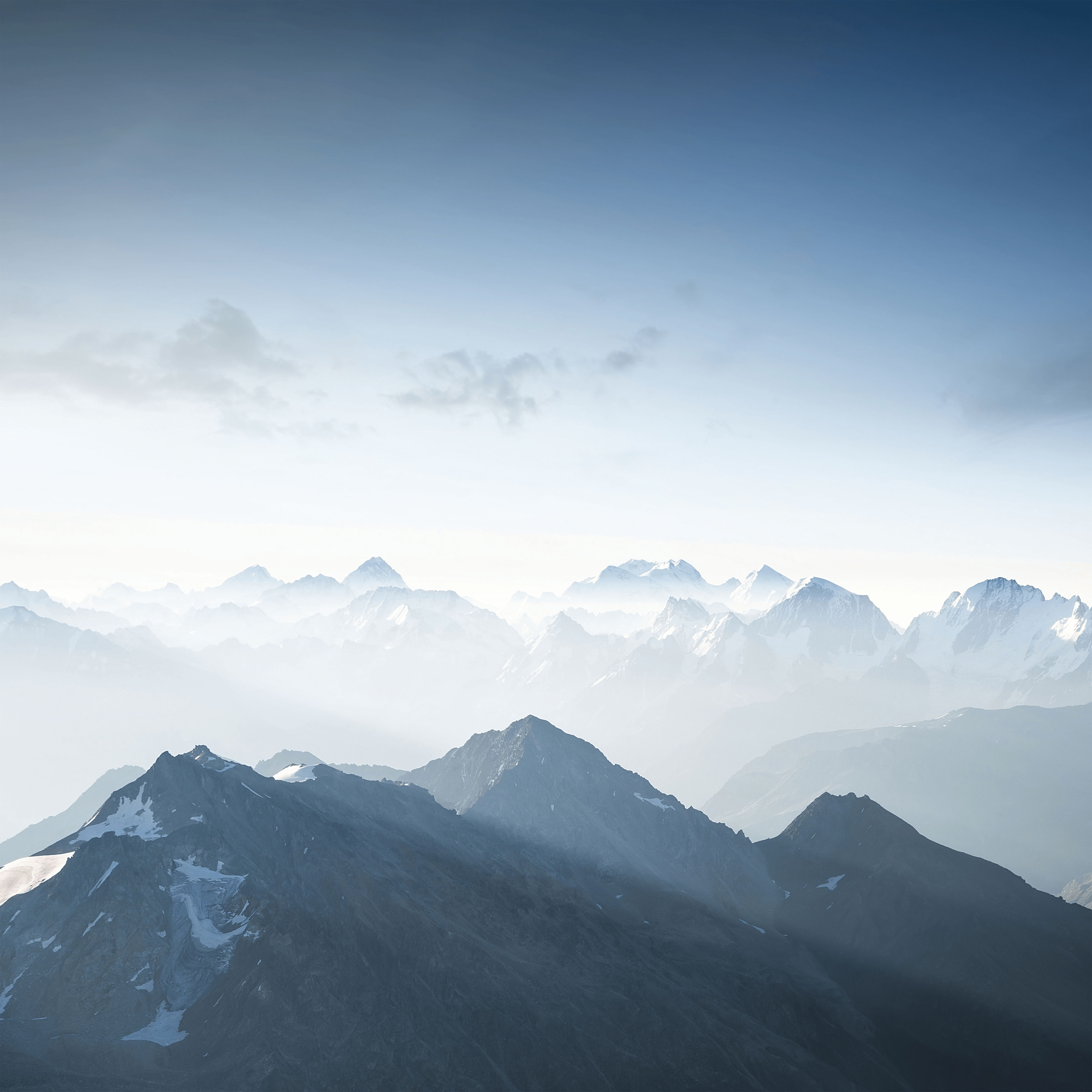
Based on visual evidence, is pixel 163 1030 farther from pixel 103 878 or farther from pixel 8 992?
pixel 103 878

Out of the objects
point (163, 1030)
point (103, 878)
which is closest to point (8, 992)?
point (103, 878)

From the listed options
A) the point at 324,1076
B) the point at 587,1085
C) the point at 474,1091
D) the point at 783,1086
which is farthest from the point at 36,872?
the point at 783,1086

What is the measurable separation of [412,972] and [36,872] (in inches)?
4010

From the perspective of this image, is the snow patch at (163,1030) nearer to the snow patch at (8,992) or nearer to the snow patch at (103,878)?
the snow patch at (8,992)

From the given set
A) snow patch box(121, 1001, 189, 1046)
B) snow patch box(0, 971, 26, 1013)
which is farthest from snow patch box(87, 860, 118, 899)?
snow patch box(121, 1001, 189, 1046)

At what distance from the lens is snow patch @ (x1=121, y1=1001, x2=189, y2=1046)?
173 metres

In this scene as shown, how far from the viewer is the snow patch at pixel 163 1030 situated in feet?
567

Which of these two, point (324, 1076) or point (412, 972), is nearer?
point (324, 1076)

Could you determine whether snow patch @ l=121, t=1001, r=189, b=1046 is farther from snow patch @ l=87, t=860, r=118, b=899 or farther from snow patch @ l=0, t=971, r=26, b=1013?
snow patch @ l=87, t=860, r=118, b=899

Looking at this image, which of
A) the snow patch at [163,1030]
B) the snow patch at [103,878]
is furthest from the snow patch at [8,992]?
the snow patch at [163,1030]

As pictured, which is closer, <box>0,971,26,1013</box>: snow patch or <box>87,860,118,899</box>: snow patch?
<box>0,971,26,1013</box>: snow patch

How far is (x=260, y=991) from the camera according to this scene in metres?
183

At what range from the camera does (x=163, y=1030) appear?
17625cm

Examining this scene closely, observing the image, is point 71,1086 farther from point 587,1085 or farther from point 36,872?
point 587,1085
